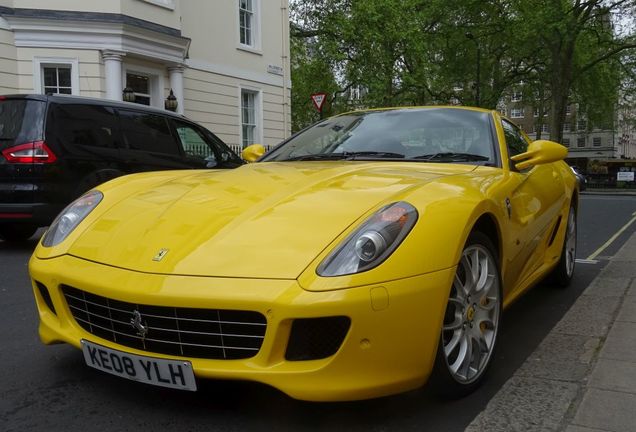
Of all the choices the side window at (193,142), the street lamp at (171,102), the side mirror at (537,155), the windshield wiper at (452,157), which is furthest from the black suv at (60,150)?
the street lamp at (171,102)

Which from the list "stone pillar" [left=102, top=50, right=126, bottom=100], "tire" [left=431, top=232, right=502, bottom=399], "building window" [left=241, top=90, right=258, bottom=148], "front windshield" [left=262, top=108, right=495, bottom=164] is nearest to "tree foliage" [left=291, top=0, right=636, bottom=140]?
"building window" [left=241, top=90, right=258, bottom=148]

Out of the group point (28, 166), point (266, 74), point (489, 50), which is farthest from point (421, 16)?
point (28, 166)

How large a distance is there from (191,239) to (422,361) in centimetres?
103

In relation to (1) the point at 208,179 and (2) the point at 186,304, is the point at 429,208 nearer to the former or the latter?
(2) the point at 186,304

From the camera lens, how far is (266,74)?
19.2m

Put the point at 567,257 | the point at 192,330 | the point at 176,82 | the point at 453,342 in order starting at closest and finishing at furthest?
the point at 192,330, the point at 453,342, the point at 567,257, the point at 176,82

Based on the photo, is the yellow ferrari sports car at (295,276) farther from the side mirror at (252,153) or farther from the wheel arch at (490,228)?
the side mirror at (252,153)

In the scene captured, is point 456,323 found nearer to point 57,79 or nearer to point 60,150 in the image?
point 60,150

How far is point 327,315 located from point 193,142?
6125mm

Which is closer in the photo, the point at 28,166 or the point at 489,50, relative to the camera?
the point at 28,166

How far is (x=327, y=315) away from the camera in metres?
2.04

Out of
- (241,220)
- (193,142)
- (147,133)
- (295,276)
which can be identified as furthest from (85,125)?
(295,276)

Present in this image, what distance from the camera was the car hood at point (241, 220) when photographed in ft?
7.44

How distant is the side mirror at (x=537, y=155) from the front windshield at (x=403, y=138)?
0.55 ft
